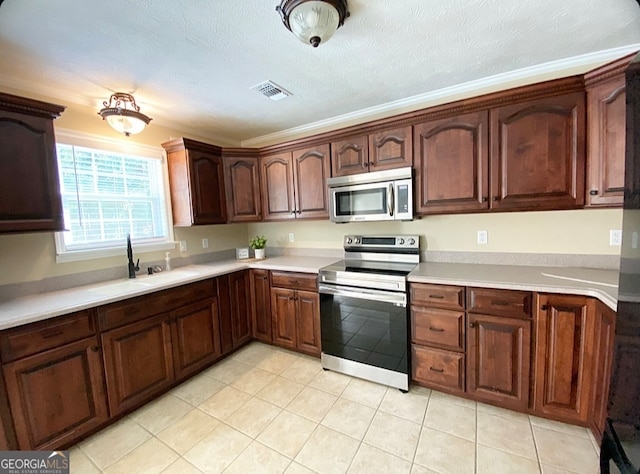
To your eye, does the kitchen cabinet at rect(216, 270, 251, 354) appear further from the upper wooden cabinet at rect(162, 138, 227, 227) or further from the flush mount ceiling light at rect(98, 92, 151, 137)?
the flush mount ceiling light at rect(98, 92, 151, 137)

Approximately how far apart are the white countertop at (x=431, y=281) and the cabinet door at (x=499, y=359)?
0.88ft

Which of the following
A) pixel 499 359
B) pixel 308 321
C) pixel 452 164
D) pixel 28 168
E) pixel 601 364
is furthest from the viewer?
pixel 308 321

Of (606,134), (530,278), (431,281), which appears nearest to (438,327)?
(431,281)

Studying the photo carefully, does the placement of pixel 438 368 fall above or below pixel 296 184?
below

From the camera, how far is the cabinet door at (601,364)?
1.42m

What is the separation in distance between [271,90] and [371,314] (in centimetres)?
203

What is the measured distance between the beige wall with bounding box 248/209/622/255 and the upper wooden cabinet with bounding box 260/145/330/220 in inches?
19.3

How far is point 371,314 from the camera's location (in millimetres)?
2189

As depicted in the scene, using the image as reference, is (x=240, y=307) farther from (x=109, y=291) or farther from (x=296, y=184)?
(x=296, y=184)

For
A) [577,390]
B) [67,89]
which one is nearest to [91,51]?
[67,89]

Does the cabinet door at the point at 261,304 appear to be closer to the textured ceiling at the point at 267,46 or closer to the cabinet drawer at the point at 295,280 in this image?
the cabinet drawer at the point at 295,280

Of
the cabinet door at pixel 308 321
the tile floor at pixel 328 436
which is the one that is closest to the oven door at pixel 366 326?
the cabinet door at pixel 308 321

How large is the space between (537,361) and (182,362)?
8.77ft

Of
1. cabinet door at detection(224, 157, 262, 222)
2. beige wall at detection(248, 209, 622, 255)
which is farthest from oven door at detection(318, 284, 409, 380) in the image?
cabinet door at detection(224, 157, 262, 222)
